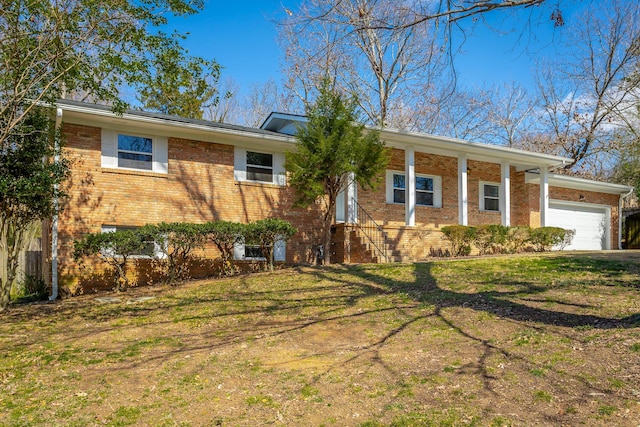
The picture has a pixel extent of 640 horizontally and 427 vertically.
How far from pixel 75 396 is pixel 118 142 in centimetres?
886

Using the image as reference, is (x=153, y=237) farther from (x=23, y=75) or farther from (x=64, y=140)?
(x=23, y=75)

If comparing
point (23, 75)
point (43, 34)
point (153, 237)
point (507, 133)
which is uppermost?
point (507, 133)

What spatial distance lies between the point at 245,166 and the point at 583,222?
15.0 m

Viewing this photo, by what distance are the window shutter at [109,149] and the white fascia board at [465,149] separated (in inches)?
289

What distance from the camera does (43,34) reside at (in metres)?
8.04

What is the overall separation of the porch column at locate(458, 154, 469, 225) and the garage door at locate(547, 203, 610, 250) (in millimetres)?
5625

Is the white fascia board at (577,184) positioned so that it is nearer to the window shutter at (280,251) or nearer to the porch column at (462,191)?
the porch column at (462,191)

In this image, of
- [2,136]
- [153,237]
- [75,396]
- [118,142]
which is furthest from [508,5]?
[118,142]

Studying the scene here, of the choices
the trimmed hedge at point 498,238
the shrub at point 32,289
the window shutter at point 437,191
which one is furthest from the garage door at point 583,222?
the shrub at point 32,289

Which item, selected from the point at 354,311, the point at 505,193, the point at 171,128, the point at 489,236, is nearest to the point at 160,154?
the point at 171,128

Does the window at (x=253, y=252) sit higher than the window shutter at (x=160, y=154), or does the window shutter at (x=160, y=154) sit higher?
the window shutter at (x=160, y=154)

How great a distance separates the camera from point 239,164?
46.4 feet

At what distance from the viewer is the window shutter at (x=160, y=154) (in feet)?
42.6

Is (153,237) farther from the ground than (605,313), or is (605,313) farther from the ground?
(153,237)
